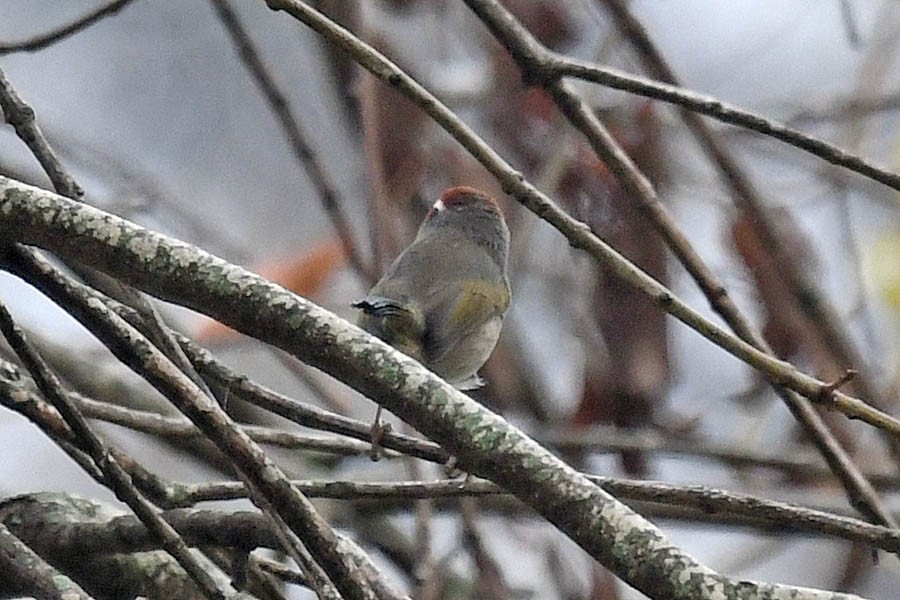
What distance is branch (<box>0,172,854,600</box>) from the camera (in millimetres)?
570

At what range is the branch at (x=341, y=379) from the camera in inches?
22.5

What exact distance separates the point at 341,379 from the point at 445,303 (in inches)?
25.3

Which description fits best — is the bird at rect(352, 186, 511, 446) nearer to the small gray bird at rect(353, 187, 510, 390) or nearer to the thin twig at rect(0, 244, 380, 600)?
the small gray bird at rect(353, 187, 510, 390)

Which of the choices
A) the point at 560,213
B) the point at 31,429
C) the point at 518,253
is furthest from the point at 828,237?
the point at 560,213

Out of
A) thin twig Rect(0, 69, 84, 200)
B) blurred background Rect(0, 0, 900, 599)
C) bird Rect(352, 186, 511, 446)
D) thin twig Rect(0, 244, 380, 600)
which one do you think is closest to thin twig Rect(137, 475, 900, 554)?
thin twig Rect(0, 244, 380, 600)

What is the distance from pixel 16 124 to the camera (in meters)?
0.86

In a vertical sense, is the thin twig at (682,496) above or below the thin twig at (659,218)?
below

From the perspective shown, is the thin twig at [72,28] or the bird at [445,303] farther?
the bird at [445,303]

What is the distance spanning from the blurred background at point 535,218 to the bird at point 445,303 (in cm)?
24

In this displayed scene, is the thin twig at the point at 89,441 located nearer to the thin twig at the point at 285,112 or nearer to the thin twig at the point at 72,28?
the thin twig at the point at 72,28

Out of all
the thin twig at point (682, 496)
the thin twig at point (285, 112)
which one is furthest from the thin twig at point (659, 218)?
the thin twig at point (285, 112)

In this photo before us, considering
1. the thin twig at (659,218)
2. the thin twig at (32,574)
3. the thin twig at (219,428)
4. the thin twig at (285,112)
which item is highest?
the thin twig at (285,112)

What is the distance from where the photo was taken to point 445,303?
4.19 ft

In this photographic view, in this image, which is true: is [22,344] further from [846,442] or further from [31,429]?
[31,429]
